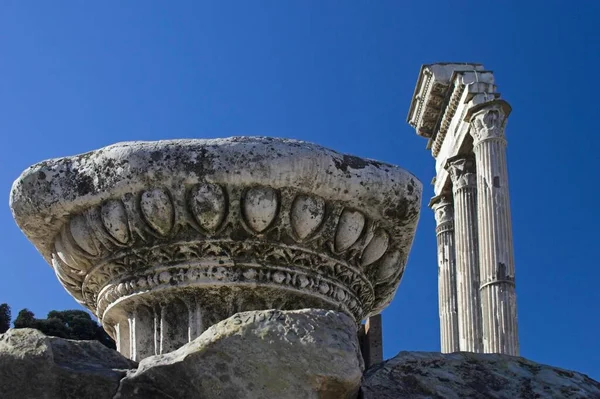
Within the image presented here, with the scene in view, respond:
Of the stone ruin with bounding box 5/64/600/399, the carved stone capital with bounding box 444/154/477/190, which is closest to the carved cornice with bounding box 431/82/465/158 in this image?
the carved stone capital with bounding box 444/154/477/190

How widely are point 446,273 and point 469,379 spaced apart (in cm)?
1964

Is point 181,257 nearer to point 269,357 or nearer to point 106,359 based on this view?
point 106,359

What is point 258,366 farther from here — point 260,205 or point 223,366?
point 260,205

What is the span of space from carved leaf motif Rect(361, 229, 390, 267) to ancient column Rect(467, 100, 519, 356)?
14924mm

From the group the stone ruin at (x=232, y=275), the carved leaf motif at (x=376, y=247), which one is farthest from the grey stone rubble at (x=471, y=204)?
the stone ruin at (x=232, y=275)

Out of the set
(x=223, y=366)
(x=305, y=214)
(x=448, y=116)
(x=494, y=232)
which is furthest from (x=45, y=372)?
(x=448, y=116)

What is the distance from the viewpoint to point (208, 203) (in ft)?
8.51

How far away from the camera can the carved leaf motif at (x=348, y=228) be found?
2707 mm

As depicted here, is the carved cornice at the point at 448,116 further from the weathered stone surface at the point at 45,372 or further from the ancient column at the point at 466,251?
the weathered stone surface at the point at 45,372

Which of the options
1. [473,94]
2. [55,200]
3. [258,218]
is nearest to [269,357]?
[258,218]

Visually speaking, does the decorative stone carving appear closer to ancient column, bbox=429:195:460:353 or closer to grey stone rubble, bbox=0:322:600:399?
grey stone rubble, bbox=0:322:600:399

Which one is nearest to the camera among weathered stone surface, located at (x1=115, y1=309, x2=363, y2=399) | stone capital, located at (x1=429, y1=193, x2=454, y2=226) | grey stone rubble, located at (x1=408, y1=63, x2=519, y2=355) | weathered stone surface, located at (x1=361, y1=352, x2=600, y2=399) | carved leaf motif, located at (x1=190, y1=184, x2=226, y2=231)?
weathered stone surface, located at (x1=115, y1=309, x2=363, y2=399)

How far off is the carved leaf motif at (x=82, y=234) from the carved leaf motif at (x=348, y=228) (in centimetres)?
56

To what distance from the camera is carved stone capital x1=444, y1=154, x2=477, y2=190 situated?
20969 millimetres
